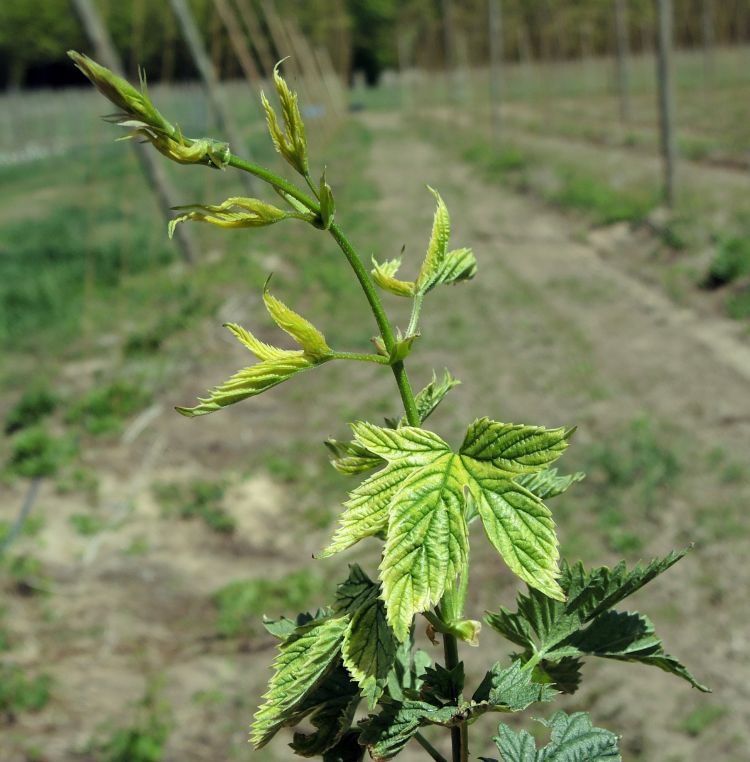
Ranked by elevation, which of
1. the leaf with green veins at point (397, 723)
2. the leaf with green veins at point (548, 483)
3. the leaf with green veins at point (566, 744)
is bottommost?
the leaf with green veins at point (566, 744)

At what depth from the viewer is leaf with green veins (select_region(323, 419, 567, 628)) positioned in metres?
0.61

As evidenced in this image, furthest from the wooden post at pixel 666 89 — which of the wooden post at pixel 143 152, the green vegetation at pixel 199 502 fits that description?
the green vegetation at pixel 199 502

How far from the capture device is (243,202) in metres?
0.59

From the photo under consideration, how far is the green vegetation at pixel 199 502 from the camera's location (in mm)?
4656

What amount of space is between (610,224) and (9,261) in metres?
7.95

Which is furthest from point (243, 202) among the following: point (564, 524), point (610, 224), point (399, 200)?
point (399, 200)

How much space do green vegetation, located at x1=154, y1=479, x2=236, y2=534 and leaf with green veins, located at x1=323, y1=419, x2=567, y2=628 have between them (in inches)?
162

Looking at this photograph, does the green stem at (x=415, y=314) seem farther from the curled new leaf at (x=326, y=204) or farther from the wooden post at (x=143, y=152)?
the wooden post at (x=143, y=152)

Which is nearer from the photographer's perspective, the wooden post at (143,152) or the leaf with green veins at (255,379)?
the leaf with green veins at (255,379)

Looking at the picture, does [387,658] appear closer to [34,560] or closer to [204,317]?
[34,560]

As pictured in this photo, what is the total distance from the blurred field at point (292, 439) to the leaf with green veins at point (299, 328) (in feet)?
9.50

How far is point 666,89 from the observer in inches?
368

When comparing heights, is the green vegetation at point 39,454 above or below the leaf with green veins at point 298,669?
below

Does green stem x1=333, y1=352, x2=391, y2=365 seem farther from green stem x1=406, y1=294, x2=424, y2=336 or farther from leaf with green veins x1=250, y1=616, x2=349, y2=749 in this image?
leaf with green veins x1=250, y1=616, x2=349, y2=749
